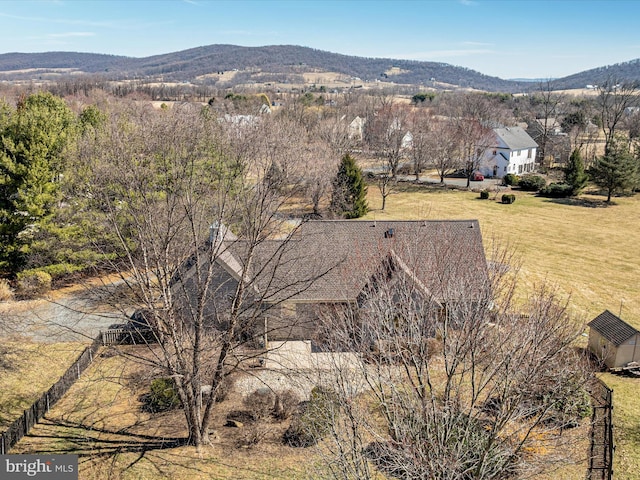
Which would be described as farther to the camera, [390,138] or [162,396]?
[390,138]

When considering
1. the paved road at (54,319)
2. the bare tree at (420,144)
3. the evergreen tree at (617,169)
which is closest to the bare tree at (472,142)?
the bare tree at (420,144)

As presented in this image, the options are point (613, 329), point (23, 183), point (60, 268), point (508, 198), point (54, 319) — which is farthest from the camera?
point (508, 198)

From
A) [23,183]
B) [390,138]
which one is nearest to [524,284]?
[390,138]

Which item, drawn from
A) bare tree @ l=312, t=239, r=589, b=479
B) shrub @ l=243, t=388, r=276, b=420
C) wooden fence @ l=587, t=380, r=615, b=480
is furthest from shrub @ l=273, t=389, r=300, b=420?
wooden fence @ l=587, t=380, r=615, b=480

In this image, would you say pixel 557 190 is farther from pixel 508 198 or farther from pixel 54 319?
pixel 54 319

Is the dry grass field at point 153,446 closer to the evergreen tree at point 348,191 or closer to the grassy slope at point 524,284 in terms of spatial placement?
the grassy slope at point 524,284

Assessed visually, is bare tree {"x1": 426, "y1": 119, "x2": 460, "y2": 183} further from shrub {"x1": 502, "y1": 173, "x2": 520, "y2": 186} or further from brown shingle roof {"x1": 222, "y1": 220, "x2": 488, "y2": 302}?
brown shingle roof {"x1": 222, "y1": 220, "x2": 488, "y2": 302}

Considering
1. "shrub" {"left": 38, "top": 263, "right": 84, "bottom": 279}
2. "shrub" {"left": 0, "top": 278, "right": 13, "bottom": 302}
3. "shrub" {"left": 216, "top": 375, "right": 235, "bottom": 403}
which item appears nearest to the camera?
"shrub" {"left": 216, "top": 375, "right": 235, "bottom": 403}
